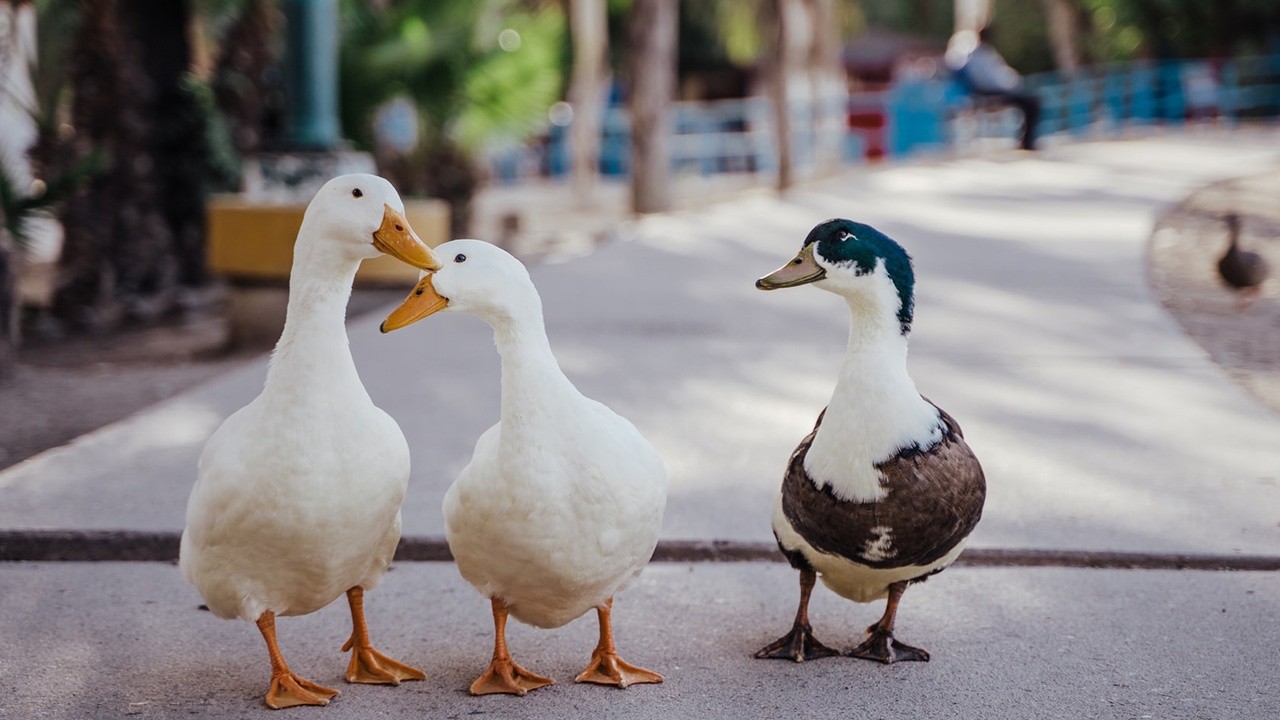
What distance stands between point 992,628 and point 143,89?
8.46 meters

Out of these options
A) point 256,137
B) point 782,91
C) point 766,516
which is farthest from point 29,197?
point 782,91

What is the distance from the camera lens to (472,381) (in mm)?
6215

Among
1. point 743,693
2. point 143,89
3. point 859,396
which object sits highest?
point 143,89

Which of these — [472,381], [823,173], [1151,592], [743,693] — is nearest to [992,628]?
[1151,592]

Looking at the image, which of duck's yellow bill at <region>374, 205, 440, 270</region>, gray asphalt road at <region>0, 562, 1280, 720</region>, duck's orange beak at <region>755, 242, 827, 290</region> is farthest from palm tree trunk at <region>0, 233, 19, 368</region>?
duck's orange beak at <region>755, 242, 827, 290</region>

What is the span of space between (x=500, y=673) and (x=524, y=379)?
2.38ft

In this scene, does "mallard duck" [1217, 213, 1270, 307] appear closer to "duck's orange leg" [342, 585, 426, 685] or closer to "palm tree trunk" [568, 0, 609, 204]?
"duck's orange leg" [342, 585, 426, 685]

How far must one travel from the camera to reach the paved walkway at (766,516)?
2.99 meters

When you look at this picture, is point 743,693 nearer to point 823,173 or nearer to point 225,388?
point 225,388

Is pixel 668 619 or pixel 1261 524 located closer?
pixel 668 619

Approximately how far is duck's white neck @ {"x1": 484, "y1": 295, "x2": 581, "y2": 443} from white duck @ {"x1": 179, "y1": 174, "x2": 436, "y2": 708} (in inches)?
9.7

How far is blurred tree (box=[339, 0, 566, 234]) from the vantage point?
10.7 meters

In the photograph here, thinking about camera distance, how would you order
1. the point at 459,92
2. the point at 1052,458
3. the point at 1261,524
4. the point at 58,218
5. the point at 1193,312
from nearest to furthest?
1. the point at 1261,524
2. the point at 1052,458
3. the point at 1193,312
4. the point at 58,218
5. the point at 459,92

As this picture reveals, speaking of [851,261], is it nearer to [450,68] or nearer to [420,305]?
[420,305]
